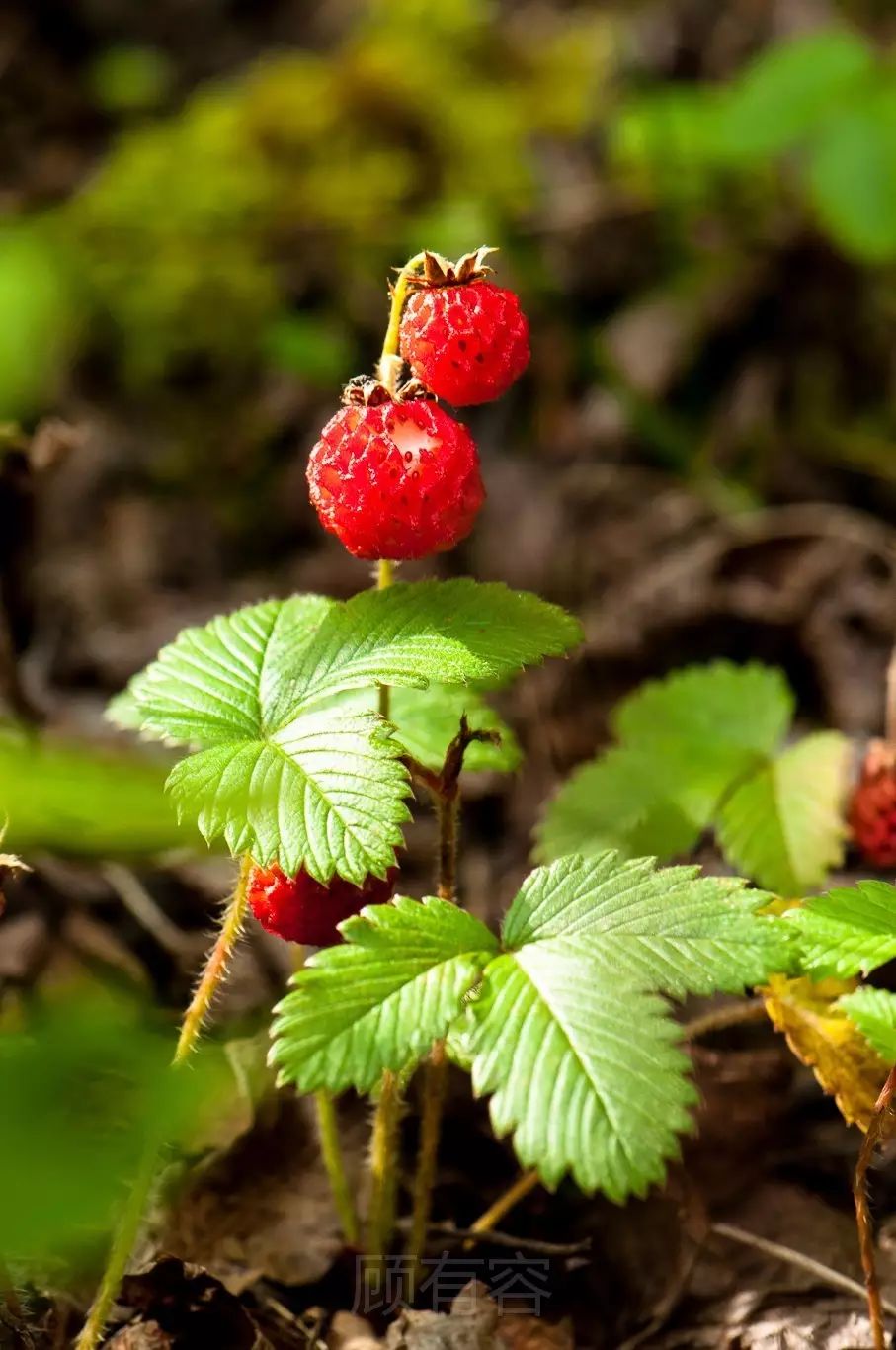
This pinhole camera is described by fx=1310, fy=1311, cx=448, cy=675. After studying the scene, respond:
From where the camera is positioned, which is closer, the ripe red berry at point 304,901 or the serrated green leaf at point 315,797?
the serrated green leaf at point 315,797

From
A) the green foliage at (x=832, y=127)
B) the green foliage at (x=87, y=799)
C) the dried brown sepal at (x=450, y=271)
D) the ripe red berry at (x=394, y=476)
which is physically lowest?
the green foliage at (x=87, y=799)

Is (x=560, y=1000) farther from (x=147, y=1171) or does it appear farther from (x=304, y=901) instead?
(x=147, y=1171)

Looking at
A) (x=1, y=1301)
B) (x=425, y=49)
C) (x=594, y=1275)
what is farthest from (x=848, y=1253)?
(x=425, y=49)

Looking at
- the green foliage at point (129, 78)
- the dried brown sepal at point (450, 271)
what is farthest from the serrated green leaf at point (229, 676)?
the green foliage at point (129, 78)

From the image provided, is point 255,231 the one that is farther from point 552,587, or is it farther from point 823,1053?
point 823,1053

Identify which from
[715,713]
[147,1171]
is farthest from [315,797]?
[715,713]

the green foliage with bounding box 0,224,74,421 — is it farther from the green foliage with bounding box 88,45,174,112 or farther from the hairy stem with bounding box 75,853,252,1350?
the green foliage with bounding box 88,45,174,112

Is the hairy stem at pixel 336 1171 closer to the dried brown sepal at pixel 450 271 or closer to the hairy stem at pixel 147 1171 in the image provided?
the hairy stem at pixel 147 1171

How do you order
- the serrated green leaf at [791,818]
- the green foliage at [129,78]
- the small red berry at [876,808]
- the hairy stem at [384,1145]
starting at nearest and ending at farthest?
1. the hairy stem at [384,1145]
2. the serrated green leaf at [791,818]
3. the small red berry at [876,808]
4. the green foliage at [129,78]
